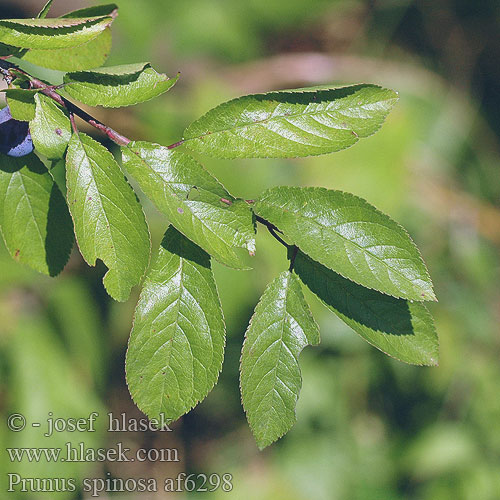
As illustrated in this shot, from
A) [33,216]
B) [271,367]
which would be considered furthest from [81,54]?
[271,367]

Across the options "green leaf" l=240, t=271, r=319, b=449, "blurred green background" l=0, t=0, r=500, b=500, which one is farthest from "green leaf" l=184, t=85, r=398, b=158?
"blurred green background" l=0, t=0, r=500, b=500

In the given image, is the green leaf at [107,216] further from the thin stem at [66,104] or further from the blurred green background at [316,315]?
the blurred green background at [316,315]

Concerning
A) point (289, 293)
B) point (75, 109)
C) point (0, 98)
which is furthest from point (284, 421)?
point (0, 98)

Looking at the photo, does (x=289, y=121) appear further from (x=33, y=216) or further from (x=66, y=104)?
(x=33, y=216)

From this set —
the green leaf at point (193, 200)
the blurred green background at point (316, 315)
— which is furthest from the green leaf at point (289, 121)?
the blurred green background at point (316, 315)

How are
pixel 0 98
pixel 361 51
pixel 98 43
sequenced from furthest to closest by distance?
pixel 361 51
pixel 0 98
pixel 98 43

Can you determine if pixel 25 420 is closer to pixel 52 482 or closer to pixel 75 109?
pixel 52 482
